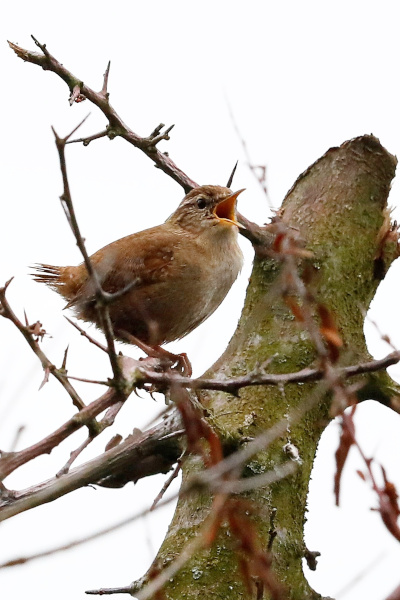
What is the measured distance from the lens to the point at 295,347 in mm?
3846

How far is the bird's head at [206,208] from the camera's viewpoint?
4889mm

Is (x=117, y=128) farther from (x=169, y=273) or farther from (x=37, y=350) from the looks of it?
(x=37, y=350)

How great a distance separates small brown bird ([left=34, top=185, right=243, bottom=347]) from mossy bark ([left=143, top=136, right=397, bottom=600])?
302 mm

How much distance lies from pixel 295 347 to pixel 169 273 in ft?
2.81

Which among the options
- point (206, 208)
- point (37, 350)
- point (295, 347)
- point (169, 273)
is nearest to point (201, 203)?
point (206, 208)

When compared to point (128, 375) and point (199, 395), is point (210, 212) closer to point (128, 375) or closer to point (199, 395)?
point (199, 395)

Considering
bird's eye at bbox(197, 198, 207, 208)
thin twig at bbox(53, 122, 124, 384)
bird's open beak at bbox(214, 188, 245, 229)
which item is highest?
bird's eye at bbox(197, 198, 207, 208)

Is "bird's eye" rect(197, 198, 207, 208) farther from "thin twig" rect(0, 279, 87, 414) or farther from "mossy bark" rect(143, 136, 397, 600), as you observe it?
"thin twig" rect(0, 279, 87, 414)

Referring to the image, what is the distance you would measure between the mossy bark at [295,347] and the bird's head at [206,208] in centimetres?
50

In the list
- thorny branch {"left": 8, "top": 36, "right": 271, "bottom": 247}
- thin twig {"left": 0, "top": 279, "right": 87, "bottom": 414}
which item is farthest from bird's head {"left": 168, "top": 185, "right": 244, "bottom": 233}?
thin twig {"left": 0, "top": 279, "right": 87, "bottom": 414}

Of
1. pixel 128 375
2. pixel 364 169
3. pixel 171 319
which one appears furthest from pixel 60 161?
pixel 364 169

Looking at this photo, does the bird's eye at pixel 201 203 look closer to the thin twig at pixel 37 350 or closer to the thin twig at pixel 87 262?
the thin twig at pixel 37 350

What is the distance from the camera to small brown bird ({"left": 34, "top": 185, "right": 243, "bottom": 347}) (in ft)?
14.2

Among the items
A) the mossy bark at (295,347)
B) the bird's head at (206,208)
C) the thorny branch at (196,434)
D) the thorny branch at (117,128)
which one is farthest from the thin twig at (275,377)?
the bird's head at (206,208)
